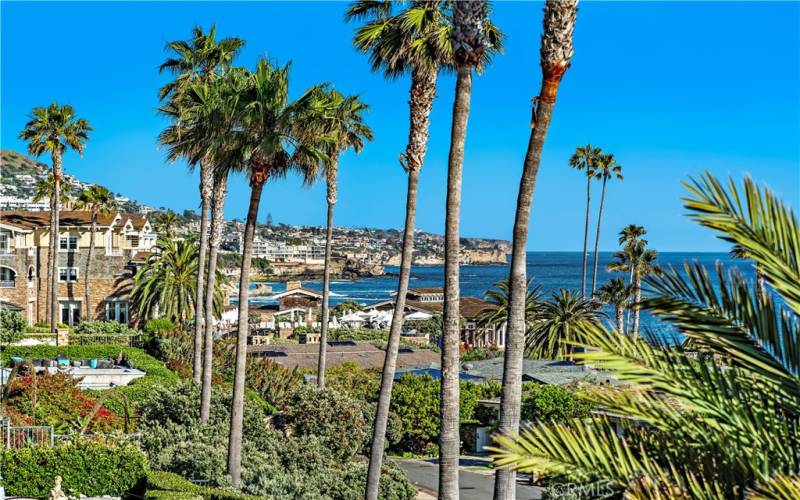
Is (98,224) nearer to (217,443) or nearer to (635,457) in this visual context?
(217,443)

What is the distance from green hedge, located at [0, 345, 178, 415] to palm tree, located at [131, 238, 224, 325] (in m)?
10.3

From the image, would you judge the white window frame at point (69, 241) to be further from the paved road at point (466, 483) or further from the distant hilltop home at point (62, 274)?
the paved road at point (466, 483)

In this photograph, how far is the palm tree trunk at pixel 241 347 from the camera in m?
21.4

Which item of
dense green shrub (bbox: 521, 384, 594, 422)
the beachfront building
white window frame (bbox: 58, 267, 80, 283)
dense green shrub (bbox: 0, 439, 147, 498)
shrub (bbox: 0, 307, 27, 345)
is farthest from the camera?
the beachfront building

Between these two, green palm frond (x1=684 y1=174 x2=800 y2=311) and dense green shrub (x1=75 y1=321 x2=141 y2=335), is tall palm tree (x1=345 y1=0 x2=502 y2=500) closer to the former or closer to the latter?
green palm frond (x1=684 y1=174 x2=800 y2=311)

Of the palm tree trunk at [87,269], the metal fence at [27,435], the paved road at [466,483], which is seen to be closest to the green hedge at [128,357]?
the metal fence at [27,435]

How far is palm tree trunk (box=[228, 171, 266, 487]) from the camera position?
21359 mm

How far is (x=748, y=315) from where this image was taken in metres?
6.74

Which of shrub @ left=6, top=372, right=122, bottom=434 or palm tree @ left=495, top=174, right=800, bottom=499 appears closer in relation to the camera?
palm tree @ left=495, top=174, right=800, bottom=499

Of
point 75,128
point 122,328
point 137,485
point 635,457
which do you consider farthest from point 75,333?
point 635,457

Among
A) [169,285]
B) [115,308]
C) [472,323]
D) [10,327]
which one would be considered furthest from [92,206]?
[472,323]

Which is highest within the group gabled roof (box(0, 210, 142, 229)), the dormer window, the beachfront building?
gabled roof (box(0, 210, 142, 229))

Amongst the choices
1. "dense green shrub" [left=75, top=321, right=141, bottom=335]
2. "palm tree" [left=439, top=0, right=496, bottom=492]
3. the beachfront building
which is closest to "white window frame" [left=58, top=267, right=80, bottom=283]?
"dense green shrub" [left=75, top=321, right=141, bottom=335]

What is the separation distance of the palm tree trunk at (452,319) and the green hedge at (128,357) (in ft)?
58.3
